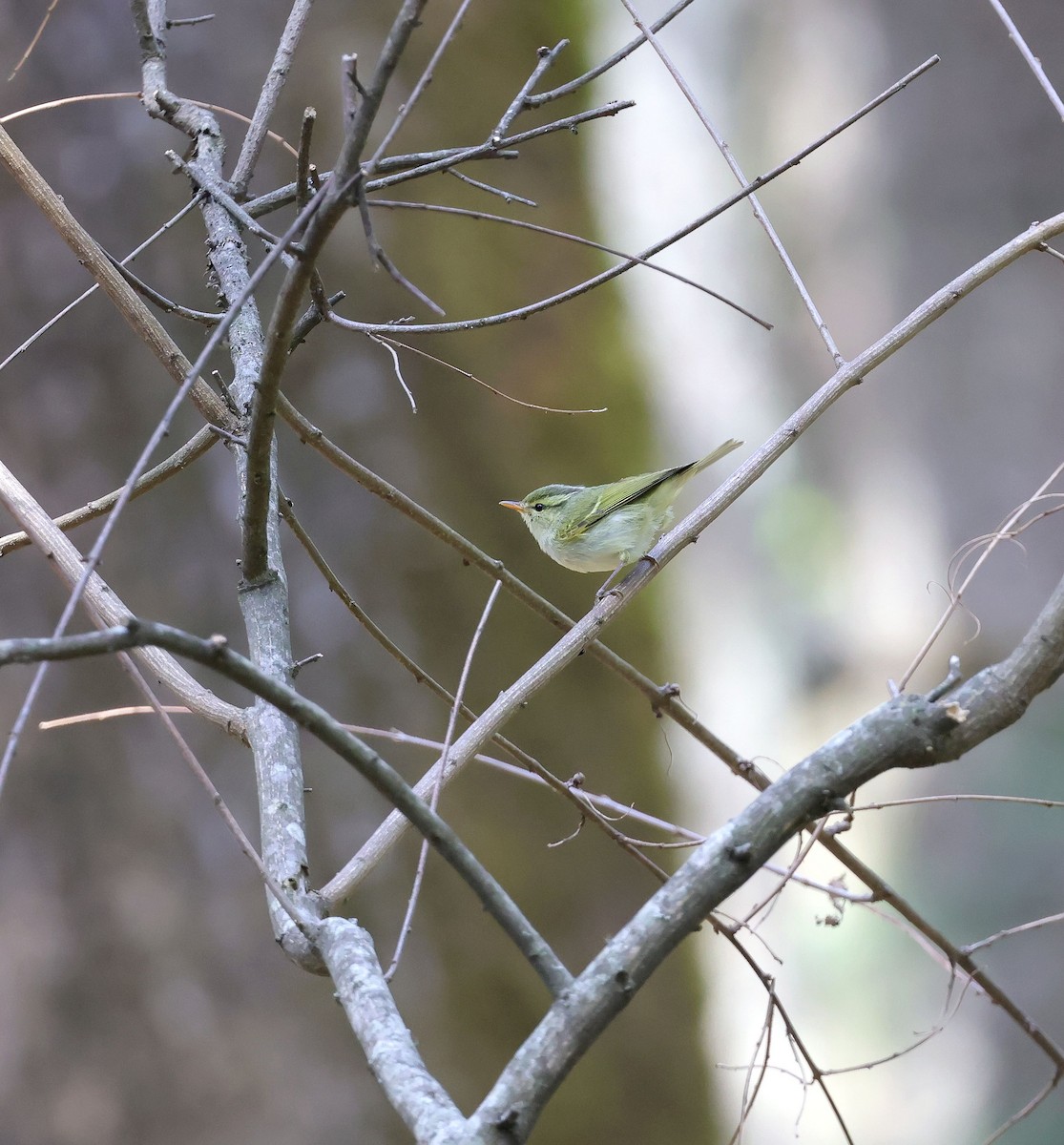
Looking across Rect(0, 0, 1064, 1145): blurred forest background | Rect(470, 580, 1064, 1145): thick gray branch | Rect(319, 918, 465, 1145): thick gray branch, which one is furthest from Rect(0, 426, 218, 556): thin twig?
Rect(0, 0, 1064, 1145): blurred forest background

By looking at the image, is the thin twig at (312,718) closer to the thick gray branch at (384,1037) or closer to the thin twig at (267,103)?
the thick gray branch at (384,1037)

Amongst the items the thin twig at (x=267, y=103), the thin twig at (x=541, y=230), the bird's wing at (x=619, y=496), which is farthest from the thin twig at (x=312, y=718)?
the bird's wing at (x=619, y=496)

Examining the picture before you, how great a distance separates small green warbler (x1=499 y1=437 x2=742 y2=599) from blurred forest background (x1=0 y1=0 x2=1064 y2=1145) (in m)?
1.11

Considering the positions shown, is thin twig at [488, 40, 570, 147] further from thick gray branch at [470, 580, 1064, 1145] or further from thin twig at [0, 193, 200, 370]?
thick gray branch at [470, 580, 1064, 1145]

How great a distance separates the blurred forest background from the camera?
123 inches

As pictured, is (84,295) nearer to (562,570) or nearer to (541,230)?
(541,230)

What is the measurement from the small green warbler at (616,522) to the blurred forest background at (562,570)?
111 cm

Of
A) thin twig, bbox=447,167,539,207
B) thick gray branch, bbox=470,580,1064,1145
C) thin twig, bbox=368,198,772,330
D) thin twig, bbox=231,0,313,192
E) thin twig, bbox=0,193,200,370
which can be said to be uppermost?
thin twig, bbox=231,0,313,192

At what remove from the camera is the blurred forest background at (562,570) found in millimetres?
3115

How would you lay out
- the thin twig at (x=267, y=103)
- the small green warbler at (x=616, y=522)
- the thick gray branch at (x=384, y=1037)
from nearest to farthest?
the thick gray branch at (x=384, y=1037) → the thin twig at (x=267, y=103) → the small green warbler at (x=616, y=522)

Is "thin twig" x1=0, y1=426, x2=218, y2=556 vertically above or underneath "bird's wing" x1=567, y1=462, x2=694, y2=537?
above

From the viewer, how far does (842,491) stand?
556 cm

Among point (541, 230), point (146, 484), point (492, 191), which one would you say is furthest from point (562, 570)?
point (541, 230)

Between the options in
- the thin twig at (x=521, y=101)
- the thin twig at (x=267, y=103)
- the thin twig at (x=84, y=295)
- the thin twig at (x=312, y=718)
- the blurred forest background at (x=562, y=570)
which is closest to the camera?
the thin twig at (x=312, y=718)
